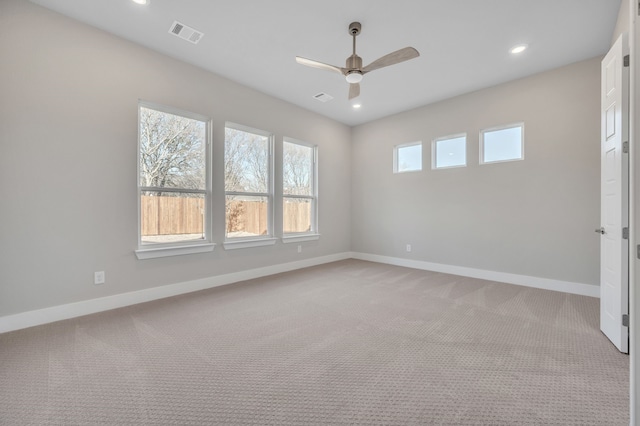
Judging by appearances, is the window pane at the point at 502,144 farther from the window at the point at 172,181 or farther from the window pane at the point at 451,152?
the window at the point at 172,181

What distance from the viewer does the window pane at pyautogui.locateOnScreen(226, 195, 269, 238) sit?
4.14m

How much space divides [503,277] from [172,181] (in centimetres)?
489

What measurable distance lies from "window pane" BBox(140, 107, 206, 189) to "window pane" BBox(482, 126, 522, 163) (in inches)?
169

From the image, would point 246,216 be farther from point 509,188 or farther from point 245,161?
point 509,188

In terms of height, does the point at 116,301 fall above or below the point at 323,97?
below

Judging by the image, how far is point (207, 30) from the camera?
2934 millimetres

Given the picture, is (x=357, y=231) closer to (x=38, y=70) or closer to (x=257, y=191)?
(x=257, y=191)

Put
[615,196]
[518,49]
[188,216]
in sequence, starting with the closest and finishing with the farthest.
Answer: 1. [615,196]
2. [518,49]
3. [188,216]

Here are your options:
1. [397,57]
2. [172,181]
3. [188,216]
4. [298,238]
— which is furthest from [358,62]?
[298,238]

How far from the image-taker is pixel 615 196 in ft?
7.30

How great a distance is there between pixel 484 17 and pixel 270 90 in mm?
2936

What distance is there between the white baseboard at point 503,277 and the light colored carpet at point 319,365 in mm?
514

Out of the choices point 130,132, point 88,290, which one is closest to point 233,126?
point 130,132

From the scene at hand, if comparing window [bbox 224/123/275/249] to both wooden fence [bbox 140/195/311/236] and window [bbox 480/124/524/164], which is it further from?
window [bbox 480/124/524/164]
